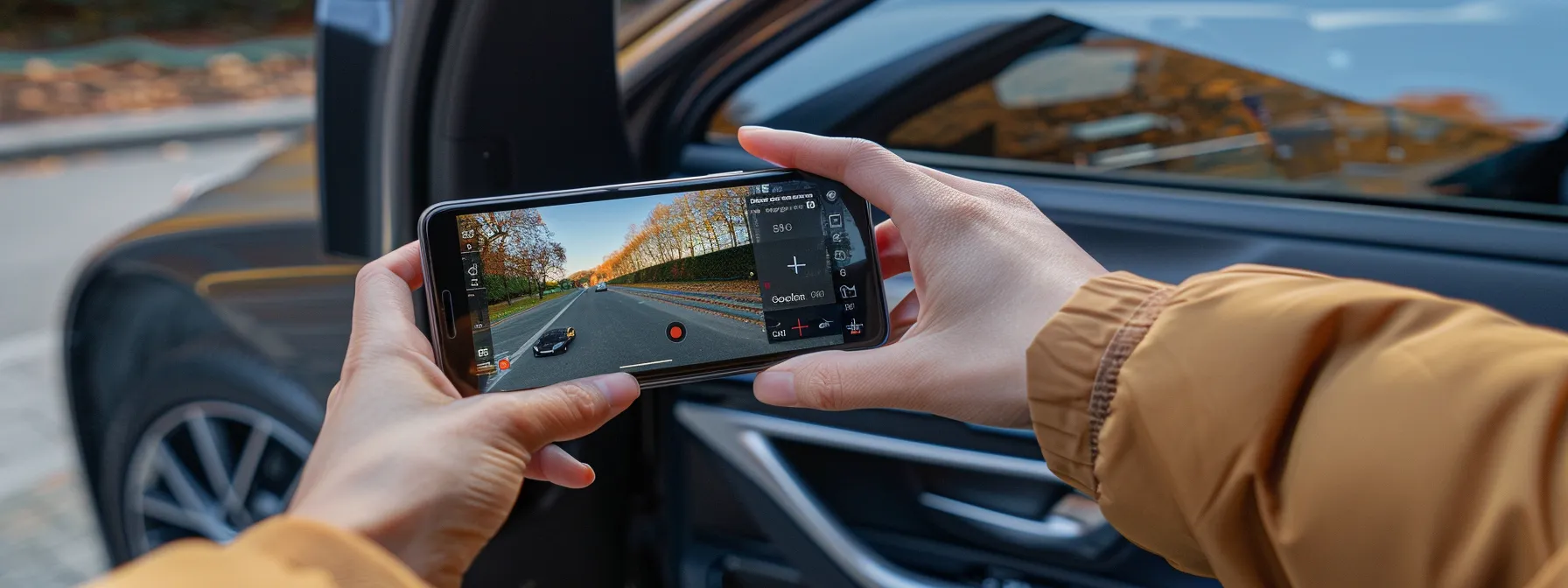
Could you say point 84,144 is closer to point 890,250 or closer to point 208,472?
point 208,472

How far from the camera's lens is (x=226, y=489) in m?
2.34

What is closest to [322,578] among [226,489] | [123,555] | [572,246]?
[572,246]

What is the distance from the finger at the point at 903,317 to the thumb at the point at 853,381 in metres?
0.17

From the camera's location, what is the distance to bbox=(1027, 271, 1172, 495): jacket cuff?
100 cm

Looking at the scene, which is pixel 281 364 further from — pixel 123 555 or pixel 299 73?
pixel 299 73

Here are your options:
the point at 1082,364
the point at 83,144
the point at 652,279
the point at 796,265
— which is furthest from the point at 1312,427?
the point at 83,144

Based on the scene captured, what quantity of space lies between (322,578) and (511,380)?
656 millimetres

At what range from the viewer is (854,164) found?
1.38 meters

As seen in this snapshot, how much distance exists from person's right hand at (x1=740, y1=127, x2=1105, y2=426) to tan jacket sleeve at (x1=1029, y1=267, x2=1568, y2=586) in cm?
14

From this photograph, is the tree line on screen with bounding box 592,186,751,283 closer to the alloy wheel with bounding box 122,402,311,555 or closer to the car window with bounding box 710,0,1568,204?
the car window with bounding box 710,0,1568,204

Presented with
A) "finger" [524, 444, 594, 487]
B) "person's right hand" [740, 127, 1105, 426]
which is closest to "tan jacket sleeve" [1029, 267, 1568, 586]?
"person's right hand" [740, 127, 1105, 426]

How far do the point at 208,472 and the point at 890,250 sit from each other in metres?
1.67

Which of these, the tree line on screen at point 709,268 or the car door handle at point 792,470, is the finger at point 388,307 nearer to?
the tree line on screen at point 709,268

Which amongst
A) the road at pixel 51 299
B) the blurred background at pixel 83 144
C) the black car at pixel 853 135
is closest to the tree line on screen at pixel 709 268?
the black car at pixel 853 135
